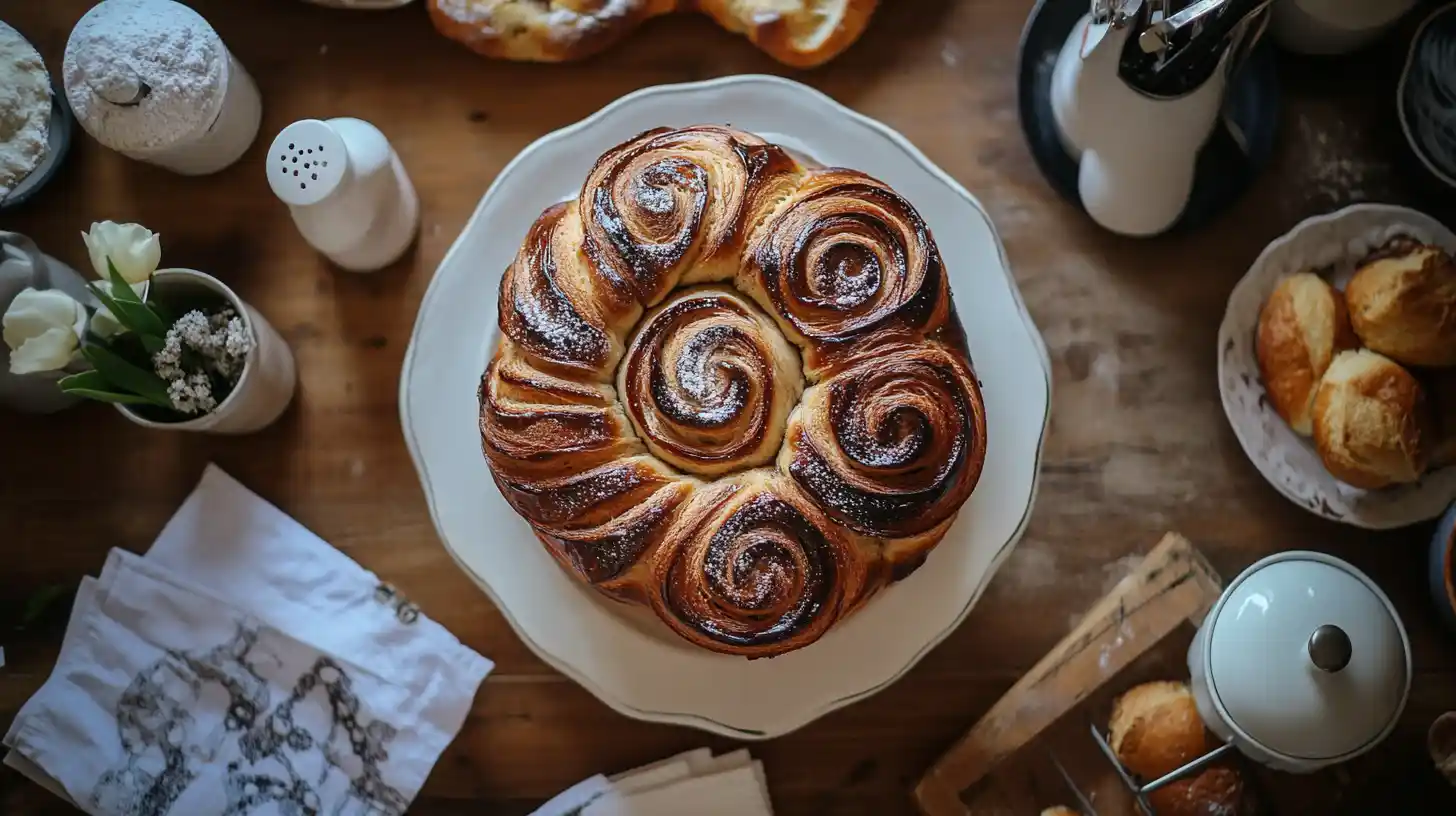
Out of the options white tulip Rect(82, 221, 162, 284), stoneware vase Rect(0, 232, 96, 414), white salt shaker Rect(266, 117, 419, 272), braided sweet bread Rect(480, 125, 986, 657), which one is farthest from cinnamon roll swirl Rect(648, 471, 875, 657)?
stoneware vase Rect(0, 232, 96, 414)

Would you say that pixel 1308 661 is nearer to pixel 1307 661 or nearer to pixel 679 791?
pixel 1307 661

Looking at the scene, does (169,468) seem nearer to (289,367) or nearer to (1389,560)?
(289,367)

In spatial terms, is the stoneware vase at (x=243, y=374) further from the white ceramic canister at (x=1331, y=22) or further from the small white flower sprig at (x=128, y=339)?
the white ceramic canister at (x=1331, y=22)

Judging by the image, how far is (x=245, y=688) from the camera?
50.3 inches

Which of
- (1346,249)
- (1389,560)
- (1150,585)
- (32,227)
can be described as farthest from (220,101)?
(1389,560)

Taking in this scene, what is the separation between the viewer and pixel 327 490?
132 cm

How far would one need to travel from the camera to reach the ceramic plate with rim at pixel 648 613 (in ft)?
3.81

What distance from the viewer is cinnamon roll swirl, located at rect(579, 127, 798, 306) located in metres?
1.03

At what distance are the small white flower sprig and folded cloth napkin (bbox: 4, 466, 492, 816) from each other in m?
0.18

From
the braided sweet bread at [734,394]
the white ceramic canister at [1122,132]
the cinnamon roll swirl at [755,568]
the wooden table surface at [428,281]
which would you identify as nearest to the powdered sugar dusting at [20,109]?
the wooden table surface at [428,281]

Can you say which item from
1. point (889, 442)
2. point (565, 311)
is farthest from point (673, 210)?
point (889, 442)

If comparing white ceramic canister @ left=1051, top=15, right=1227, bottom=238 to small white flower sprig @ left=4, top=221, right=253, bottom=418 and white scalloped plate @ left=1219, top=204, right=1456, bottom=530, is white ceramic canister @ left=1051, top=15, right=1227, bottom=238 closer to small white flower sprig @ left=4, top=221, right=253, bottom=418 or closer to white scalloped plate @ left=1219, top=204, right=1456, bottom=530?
white scalloped plate @ left=1219, top=204, right=1456, bottom=530

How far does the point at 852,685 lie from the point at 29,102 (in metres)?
1.10

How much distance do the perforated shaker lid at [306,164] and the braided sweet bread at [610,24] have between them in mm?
238
